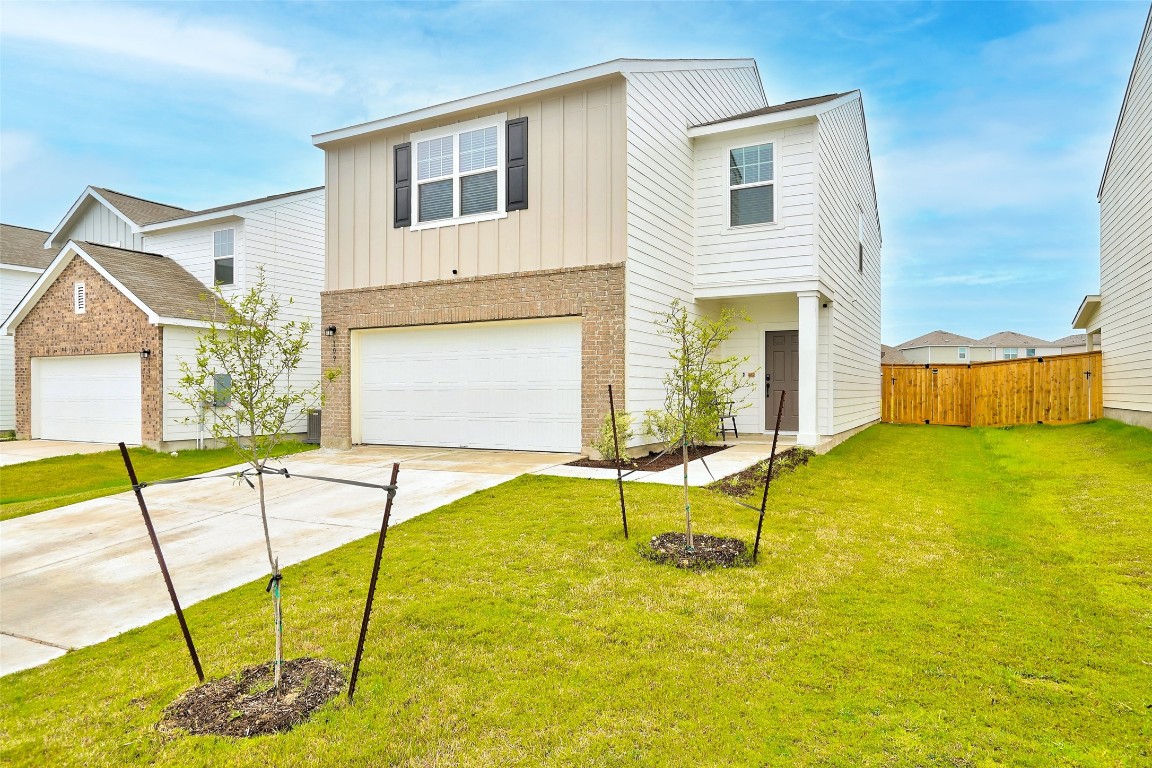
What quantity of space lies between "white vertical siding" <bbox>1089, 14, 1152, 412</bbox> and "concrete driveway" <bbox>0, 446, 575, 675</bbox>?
1113 centimetres

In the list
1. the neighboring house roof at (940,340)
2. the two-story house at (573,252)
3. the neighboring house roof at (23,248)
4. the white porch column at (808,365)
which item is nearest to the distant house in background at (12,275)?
the neighboring house roof at (23,248)

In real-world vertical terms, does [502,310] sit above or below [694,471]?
above

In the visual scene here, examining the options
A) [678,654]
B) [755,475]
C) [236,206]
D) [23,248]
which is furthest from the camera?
[23,248]

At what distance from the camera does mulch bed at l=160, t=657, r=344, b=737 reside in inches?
109

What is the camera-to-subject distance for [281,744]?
2.62 metres

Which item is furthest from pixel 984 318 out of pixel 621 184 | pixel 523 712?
pixel 523 712

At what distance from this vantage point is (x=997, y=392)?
600 inches

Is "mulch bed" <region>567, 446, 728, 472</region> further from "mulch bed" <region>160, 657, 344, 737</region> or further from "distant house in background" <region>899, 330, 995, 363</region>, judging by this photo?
"distant house in background" <region>899, 330, 995, 363</region>

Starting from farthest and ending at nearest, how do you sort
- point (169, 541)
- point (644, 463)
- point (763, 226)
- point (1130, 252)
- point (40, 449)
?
point (40, 449), point (1130, 252), point (763, 226), point (644, 463), point (169, 541)

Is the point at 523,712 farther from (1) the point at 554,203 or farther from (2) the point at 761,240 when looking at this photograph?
(2) the point at 761,240

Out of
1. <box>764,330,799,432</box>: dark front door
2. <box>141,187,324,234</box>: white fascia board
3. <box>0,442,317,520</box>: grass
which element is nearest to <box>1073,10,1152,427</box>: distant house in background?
<box>764,330,799,432</box>: dark front door

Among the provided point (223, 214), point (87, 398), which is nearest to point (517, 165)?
point (223, 214)

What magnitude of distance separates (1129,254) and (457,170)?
13.3m

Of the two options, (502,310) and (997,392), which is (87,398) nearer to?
(502,310)
